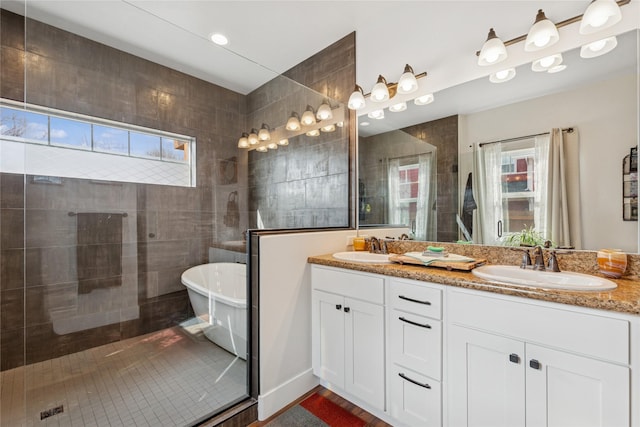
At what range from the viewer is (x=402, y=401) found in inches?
55.8

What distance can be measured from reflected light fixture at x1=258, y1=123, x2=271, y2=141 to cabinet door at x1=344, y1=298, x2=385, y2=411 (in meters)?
1.62

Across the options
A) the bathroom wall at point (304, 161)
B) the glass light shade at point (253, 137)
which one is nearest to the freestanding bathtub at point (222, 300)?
the bathroom wall at point (304, 161)

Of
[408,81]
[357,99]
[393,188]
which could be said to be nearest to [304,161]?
[357,99]

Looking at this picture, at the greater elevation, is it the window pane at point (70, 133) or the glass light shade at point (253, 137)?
the glass light shade at point (253, 137)

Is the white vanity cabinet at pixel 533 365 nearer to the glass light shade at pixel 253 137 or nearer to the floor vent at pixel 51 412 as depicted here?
the glass light shade at pixel 253 137

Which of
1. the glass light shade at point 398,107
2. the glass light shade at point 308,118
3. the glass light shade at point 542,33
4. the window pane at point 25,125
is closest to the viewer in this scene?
the glass light shade at point 542,33

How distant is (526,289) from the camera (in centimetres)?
105

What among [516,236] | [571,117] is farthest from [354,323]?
[571,117]

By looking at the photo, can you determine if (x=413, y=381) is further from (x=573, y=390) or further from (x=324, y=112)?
(x=324, y=112)

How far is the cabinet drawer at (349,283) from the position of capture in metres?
1.51

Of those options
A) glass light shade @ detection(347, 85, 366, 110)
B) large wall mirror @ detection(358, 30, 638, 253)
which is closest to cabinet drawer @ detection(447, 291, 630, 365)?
large wall mirror @ detection(358, 30, 638, 253)

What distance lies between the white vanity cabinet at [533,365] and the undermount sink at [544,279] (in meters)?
0.10

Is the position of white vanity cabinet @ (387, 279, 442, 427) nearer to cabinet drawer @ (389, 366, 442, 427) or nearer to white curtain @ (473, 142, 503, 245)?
cabinet drawer @ (389, 366, 442, 427)

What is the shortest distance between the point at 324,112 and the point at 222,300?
6.13 ft
